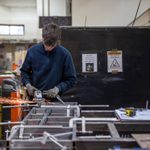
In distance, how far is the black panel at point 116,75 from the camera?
5.14m

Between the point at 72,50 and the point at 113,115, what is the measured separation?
2539 mm

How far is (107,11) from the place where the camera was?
6707 mm

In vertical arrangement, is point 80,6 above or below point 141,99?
above

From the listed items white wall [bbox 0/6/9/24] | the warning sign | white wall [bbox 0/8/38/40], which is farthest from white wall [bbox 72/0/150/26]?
white wall [bbox 0/8/38/40]

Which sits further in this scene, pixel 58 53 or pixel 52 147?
pixel 58 53

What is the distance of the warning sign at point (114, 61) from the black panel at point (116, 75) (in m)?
0.06

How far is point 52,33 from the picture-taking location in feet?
11.2

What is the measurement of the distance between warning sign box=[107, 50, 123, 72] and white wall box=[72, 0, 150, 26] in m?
1.33

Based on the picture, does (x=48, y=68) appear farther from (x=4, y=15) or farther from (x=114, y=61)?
(x=4, y=15)

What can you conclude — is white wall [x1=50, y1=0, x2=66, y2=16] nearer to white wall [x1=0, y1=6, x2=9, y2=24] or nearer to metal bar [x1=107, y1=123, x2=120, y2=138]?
white wall [x1=0, y1=6, x2=9, y2=24]

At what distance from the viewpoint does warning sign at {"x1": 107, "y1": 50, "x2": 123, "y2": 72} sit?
5.13 metres

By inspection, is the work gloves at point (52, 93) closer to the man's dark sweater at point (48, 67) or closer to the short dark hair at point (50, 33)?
the man's dark sweater at point (48, 67)

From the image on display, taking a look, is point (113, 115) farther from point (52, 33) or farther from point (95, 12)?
point (95, 12)

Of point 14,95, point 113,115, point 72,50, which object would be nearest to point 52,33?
point 113,115
